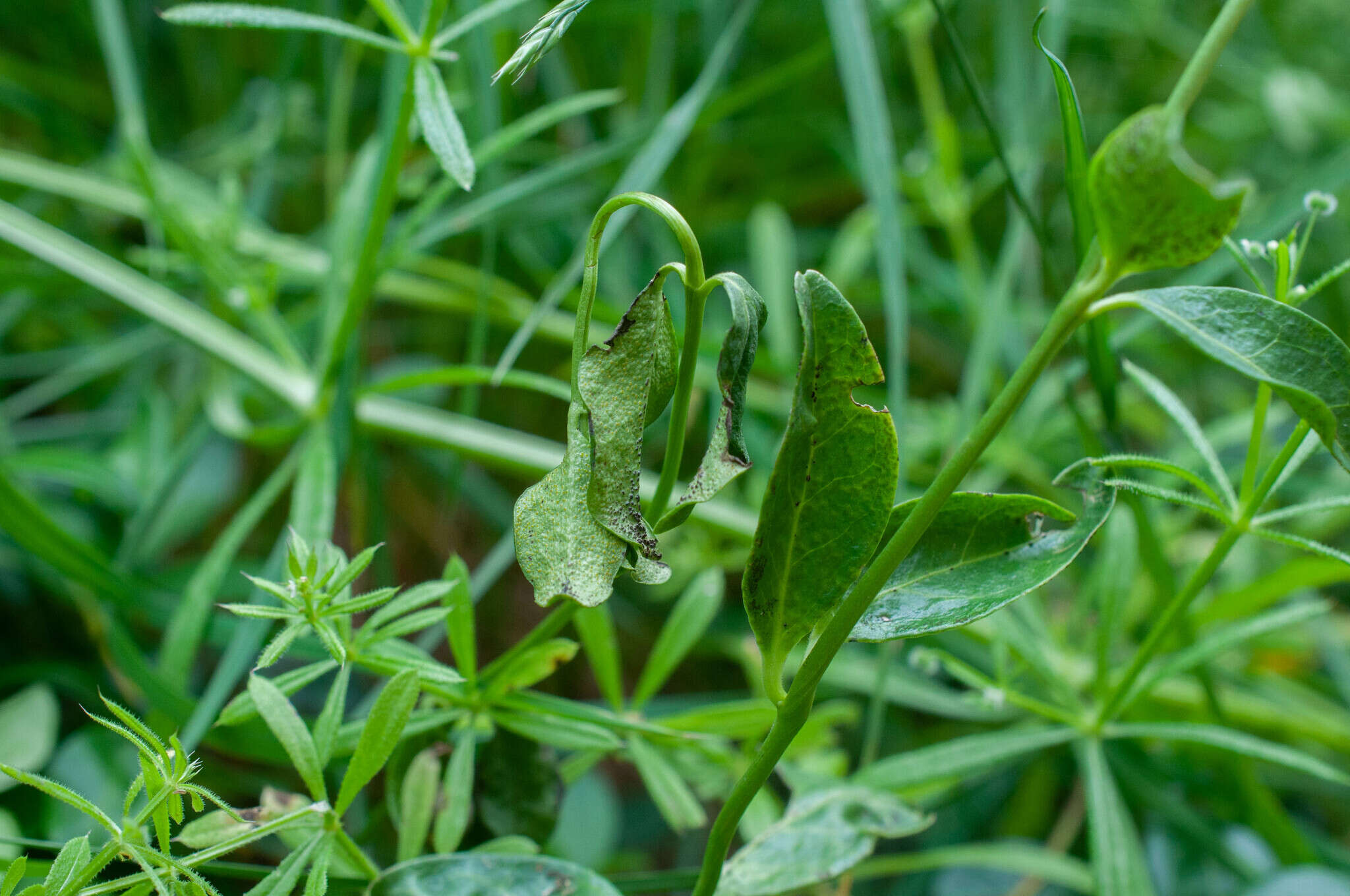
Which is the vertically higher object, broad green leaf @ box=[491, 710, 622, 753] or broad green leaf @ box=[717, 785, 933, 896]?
broad green leaf @ box=[491, 710, 622, 753]

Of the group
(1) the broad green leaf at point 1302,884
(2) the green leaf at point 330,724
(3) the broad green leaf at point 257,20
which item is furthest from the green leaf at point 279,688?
(1) the broad green leaf at point 1302,884

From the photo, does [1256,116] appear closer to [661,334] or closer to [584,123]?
[584,123]

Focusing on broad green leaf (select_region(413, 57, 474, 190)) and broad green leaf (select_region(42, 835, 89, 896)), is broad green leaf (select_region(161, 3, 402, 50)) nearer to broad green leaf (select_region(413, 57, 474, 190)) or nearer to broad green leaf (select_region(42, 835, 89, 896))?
broad green leaf (select_region(413, 57, 474, 190))

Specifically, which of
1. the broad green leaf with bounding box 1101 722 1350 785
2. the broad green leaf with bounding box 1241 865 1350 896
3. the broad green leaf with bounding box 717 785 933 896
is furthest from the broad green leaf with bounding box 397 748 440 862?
the broad green leaf with bounding box 1241 865 1350 896

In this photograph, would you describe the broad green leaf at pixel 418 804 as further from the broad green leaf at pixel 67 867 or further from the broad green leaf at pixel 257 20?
the broad green leaf at pixel 257 20

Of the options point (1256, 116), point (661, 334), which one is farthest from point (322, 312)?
point (1256, 116)

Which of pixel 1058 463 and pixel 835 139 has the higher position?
pixel 835 139
